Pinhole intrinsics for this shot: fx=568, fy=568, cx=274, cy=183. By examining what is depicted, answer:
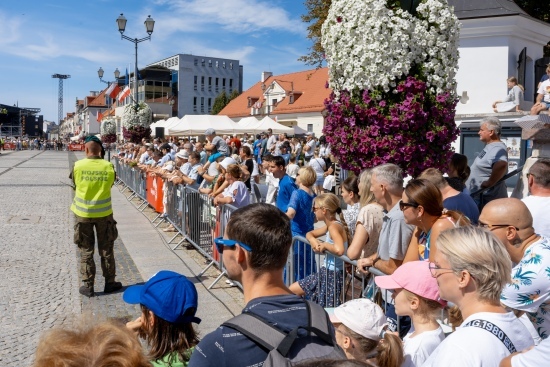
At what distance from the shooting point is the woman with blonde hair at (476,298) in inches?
93.1

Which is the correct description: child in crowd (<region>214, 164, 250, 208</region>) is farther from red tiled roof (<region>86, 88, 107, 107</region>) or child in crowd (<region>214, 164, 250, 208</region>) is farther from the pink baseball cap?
red tiled roof (<region>86, 88, 107, 107</region>)

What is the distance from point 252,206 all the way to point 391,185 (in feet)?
8.49

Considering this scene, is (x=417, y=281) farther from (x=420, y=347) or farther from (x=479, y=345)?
(x=479, y=345)

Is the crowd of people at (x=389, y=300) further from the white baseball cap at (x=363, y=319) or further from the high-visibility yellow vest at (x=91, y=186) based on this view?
the high-visibility yellow vest at (x=91, y=186)

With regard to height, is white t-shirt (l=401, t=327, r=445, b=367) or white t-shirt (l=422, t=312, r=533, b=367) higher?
white t-shirt (l=422, t=312, r=533, b=367)

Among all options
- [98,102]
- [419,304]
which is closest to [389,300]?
[419,304]

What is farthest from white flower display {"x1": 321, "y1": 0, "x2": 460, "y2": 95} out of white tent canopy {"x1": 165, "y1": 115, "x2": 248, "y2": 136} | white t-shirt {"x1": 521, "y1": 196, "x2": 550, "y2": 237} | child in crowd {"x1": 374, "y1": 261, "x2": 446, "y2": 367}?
white tent canopy {"x1": 165, "y1": 115, "x2": 248, "y2": 136}

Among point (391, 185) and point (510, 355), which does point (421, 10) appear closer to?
point (391, 185)

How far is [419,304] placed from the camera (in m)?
3.22

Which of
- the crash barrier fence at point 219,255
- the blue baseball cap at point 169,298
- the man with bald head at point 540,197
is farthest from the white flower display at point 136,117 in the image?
the blue baseball cap at point 169,298

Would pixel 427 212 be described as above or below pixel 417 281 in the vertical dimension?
above

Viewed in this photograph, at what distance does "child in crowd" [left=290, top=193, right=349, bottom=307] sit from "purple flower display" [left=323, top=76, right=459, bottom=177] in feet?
5.88

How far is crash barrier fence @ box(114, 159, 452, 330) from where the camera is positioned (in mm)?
4895

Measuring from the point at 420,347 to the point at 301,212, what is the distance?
11.5 feet
